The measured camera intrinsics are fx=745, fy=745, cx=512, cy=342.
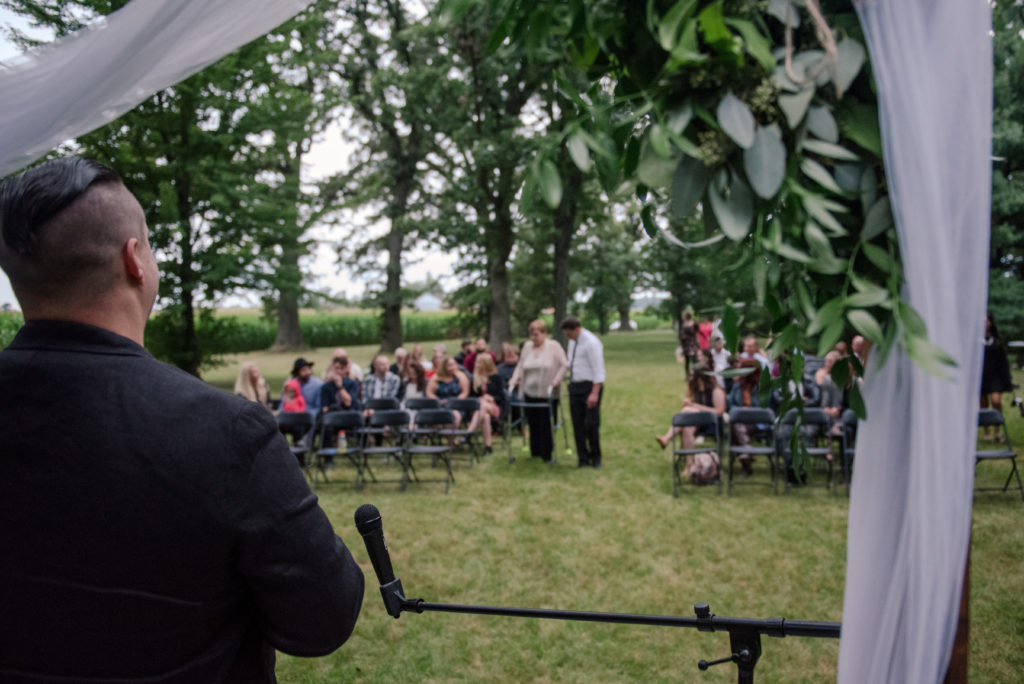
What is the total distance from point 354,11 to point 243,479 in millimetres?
28077

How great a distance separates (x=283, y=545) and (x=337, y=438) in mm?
10950

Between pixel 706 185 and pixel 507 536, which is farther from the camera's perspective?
pixel 507 536

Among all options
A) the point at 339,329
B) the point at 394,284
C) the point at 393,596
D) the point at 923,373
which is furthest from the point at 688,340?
the point at 339,329

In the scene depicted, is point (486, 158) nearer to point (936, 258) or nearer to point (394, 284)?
point (394, 284)

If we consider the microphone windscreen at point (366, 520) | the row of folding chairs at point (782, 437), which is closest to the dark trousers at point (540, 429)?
the row of folding chairs at point (782, 437)

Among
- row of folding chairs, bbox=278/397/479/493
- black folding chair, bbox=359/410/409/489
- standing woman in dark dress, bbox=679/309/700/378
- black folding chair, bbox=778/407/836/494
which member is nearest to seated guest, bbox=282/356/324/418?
row of folding chairs, bbox=278/397/479/493

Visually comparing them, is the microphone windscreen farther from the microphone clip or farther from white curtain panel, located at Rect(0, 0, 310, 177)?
white curtain panel, located at Rect(0, 0, 310, 177)

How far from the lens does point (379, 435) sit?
11.7 metres

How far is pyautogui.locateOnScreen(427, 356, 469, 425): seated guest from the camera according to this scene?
11750 mm

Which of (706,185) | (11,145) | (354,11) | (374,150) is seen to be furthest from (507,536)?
(374,150)

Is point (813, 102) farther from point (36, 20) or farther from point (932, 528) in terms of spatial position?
point (36, 20)

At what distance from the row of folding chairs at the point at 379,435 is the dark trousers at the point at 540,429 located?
833 millimetres

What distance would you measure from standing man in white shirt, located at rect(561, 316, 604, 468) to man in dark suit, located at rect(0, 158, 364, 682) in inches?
330

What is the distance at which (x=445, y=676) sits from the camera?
4.50 meters
